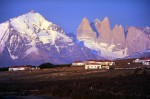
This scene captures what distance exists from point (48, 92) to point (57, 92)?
406 centimetres

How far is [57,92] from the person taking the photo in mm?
56188

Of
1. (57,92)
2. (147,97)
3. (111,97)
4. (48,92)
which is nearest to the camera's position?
(147,97)

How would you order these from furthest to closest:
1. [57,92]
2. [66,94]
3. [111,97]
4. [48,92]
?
[48,92] → [57,92] → [66,94] → [111,97]

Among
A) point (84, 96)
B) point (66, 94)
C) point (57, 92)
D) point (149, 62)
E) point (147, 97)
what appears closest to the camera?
point (147, 97)

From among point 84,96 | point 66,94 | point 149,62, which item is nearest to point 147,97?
point 84,96

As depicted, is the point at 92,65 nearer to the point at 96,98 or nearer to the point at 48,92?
the point at 48,92

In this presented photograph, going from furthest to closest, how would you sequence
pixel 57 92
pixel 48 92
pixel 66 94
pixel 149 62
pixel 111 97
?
pixel 149 62 → pixel 48 92 → pixel 57 92 → pixel 66 94 → pixel 111 97

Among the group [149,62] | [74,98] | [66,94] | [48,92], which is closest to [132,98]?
[74,98]

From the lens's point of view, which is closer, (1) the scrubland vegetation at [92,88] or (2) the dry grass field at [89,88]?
(1) the scrubland vegetation at [92,88]

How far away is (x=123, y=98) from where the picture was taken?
39.1 meters

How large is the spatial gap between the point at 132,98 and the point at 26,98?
17.5 meters

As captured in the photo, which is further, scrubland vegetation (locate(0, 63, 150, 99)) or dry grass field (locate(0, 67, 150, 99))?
dry grass field (locate(0, 67, 150, 99))

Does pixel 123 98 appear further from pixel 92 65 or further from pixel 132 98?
pixel 92 65

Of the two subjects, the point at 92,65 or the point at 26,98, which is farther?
the point at 92,65
